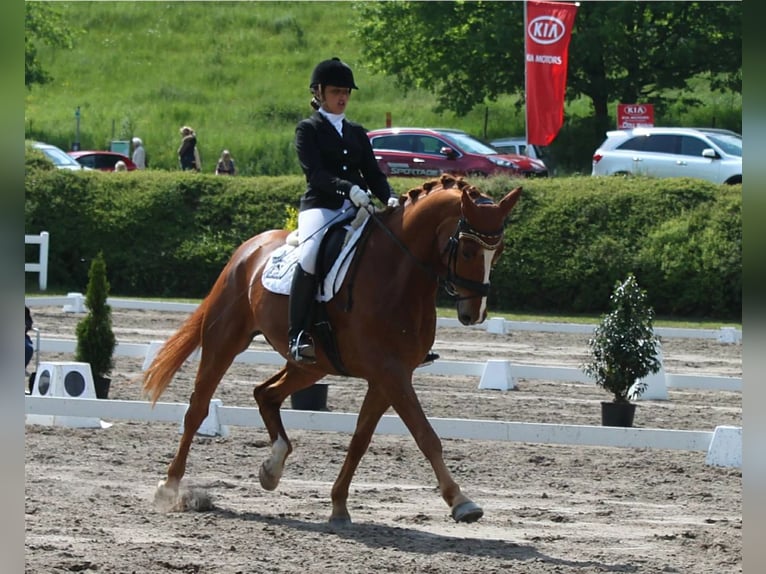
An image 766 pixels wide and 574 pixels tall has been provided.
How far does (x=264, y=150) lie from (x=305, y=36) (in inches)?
685

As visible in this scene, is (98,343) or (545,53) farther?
(545,53)

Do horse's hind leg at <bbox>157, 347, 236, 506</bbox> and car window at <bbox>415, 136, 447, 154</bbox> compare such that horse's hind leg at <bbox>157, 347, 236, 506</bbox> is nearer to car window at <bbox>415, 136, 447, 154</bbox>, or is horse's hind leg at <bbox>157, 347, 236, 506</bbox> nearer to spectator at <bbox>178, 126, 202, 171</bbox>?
spectator at <bbox>178, 126, 202, 171</bbox>

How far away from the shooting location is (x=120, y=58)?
179 feet

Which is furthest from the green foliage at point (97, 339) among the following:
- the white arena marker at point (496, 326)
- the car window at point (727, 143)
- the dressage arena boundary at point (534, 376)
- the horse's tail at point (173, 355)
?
the car window at point (727, 143)

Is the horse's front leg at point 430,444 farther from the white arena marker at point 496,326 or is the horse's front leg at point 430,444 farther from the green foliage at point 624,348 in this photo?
the white arena marker at point 496,326

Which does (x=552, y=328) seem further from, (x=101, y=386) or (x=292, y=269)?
(x=292, y=269)

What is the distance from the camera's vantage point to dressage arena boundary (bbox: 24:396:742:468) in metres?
8.56

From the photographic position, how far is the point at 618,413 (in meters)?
10.0

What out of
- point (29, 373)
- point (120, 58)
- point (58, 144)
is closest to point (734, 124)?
point (58, 144)

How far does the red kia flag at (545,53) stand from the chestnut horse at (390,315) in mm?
17635

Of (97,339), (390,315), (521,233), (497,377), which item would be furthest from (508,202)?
(521,233)

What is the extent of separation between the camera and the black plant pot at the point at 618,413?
32.8ft

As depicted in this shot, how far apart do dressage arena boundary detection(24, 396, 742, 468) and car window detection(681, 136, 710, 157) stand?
18606mm

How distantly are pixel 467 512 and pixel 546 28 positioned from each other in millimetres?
19678
